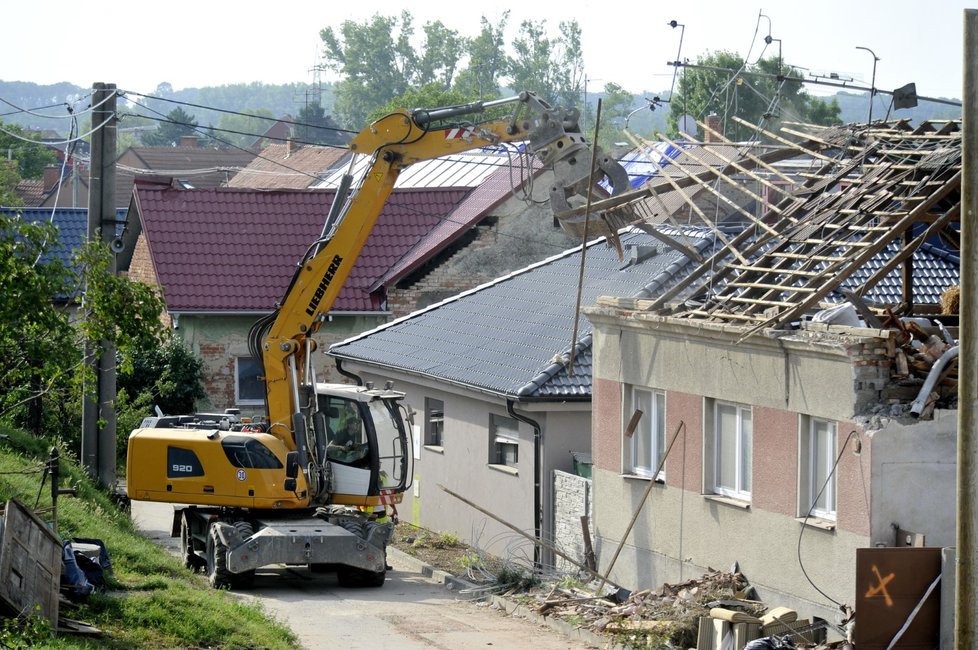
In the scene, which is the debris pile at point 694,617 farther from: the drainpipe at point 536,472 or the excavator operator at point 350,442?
the excavator operator at point 350,442

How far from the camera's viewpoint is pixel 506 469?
21.9 m

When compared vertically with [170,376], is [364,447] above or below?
below

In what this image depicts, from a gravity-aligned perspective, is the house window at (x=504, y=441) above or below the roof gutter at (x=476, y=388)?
below

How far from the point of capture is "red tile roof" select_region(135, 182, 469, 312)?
31609 mm

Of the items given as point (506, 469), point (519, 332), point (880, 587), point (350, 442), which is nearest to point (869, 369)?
point (880, 587)

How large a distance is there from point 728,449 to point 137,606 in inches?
281

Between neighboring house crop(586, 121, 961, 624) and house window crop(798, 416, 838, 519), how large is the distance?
25 mm

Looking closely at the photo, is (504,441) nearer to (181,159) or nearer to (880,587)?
(880,587)

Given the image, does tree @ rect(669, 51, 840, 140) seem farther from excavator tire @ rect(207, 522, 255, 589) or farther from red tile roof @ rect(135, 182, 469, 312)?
excavator tire @ rect(207, 522, 255, 589)

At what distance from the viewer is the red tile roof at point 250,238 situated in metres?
31.6

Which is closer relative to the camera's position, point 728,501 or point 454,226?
point 728,501

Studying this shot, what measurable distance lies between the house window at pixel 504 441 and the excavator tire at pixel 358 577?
133 inches

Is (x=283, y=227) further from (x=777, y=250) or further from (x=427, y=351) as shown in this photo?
(x=777, y=250)

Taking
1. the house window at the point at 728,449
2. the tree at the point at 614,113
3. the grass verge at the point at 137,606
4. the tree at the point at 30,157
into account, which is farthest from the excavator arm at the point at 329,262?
the tree at the point at 614,113
